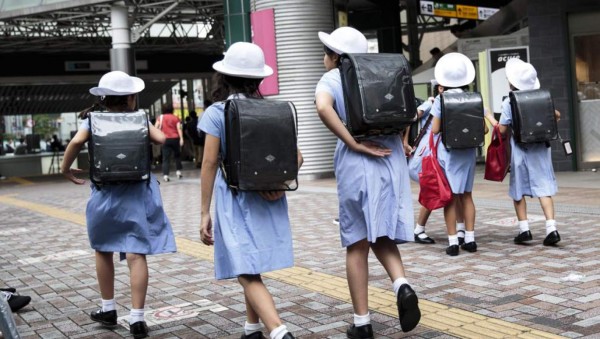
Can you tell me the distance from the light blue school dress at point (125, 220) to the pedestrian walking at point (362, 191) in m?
1.25

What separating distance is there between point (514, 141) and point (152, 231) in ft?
11.8

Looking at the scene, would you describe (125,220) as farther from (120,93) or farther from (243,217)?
(243,217)

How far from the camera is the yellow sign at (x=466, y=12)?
76.1 feet

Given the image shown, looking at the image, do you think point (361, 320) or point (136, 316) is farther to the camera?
point (136, 316)

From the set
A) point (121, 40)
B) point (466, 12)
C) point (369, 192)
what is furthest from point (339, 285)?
point (466, 12)

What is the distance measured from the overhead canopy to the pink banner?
62.9 feet

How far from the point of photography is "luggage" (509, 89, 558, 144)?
23.6 feet

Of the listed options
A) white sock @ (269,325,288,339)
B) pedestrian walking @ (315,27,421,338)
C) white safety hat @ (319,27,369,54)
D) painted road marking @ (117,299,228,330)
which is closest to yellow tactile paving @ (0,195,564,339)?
pedestrian walking @ (315,27,421,338)

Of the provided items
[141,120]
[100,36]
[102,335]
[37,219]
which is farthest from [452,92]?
[100,36]

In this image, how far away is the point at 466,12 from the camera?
77.6 ft

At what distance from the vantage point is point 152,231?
17.0 feet

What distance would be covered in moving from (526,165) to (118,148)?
3852 mm

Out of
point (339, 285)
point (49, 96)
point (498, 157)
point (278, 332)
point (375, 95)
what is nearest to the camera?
point (278, 332)

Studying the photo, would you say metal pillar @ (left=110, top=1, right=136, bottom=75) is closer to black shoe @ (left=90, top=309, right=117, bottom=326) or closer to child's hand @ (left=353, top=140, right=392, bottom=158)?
black shoe @ (left=90, top=309, right=117, bottom=326)
